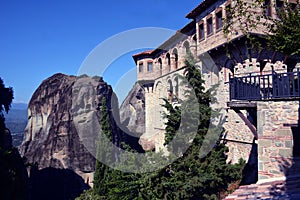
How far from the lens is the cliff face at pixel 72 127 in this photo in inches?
1058

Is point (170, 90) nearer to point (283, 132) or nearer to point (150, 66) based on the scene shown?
point (150, 66)

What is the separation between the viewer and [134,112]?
3944 centimetres

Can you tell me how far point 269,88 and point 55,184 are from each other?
86.3 ft

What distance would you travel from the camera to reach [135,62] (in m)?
26.5

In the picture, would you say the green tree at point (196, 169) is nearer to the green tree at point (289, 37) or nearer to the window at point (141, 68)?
the green tree at point (289, 37)

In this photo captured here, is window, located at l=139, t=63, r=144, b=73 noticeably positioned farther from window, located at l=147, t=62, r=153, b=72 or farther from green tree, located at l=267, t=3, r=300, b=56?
green tree, located at l=267, t=3, r=300, b=56

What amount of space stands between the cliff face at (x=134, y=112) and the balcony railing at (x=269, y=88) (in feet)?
87.2

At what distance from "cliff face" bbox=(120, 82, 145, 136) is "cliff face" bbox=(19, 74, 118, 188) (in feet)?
28.1

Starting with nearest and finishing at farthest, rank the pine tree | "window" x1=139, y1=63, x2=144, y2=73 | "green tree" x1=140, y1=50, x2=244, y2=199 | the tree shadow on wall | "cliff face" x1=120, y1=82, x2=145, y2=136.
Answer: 1. "green tree" x1=140, y1=50, x2=244, y2=199
2. the pine tree
3. "window" x1=139, y1=63, x2=144, y2=73
4. the tree shadow on wall
5. "cliff face" x1=120, y1=82, x2=145, y2=136

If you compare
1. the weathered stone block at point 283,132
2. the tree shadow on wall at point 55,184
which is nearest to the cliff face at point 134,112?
the tree shadow on wall at point 55,184

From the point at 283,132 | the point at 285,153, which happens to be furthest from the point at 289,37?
the point at 285,153

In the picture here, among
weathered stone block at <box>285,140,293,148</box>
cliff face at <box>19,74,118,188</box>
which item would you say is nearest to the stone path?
weathered stone block at <box>285,140,293,148</box>

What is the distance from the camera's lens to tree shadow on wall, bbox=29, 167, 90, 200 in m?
26.3

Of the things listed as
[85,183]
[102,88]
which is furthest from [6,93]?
[85,183]
